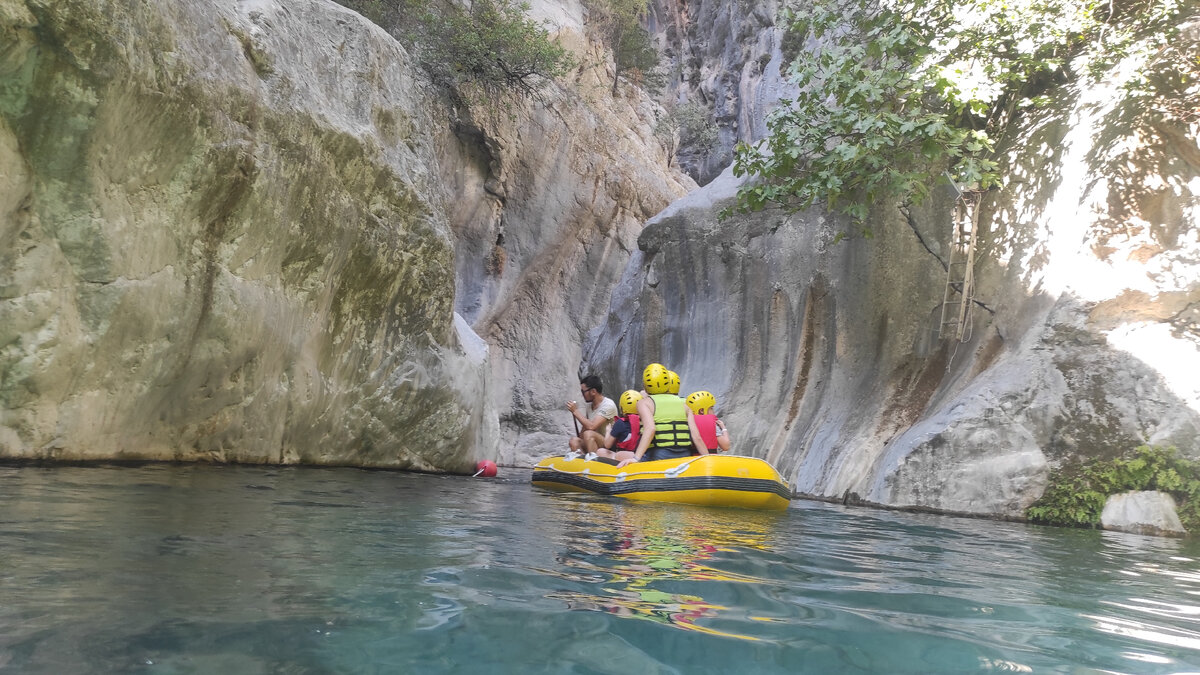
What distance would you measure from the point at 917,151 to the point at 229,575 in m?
11.0

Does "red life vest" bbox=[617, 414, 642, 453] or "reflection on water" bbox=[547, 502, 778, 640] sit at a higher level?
"red life vest" bbox=[617, 414, 642, 453]

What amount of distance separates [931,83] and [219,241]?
8.33 meters

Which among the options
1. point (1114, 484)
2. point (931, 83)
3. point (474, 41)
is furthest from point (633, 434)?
point (474, 41)

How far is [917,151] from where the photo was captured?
447 inches

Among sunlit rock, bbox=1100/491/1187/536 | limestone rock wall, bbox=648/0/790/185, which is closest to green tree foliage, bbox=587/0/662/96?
limestone rock wall, bbox=648/0/790/185

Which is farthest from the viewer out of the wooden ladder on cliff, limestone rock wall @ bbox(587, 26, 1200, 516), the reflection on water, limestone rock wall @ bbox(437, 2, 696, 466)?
limestone rock wall @ bbox(437, 2, 696, 466)

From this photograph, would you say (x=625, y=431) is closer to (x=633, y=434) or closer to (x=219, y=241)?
(x=633, y=434)

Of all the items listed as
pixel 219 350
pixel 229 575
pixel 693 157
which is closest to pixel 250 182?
pixel 219 350

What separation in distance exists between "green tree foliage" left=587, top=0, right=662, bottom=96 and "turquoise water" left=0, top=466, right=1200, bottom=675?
23.9 metres

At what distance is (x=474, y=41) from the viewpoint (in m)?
19.8

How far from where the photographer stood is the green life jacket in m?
8.66

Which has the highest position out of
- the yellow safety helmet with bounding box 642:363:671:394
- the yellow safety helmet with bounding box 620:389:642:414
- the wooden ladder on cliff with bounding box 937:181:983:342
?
the wooden ladder on cliff with bounding box 937:181:983:342

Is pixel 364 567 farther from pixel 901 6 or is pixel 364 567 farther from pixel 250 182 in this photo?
pixel 901 6

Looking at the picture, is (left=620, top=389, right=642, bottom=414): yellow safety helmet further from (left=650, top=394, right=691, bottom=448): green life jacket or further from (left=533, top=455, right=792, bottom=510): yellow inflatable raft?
(left=533, top=455, right=792, bottom=510): yellow inflatable raft
